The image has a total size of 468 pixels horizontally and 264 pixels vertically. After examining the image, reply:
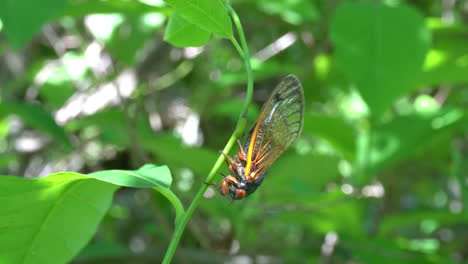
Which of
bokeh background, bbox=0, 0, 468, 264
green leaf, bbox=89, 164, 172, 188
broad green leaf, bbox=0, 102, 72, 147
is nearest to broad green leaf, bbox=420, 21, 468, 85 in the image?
bokeh background, bbox=0, 0, 468, 264

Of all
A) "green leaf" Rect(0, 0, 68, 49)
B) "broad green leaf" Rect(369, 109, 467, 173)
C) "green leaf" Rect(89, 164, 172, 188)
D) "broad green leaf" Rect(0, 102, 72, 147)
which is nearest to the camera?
"green leaf" Rect(89, 164, 172, 188)

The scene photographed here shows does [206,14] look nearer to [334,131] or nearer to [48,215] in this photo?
[48,215]

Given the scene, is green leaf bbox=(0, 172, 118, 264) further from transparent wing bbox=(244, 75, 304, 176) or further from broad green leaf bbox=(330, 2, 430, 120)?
broad green leaf bbox=(330, 2, 430, 120)

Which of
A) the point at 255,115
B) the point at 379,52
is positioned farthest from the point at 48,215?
the point at 255,115

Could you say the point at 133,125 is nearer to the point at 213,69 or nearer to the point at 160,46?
the point at 160,46

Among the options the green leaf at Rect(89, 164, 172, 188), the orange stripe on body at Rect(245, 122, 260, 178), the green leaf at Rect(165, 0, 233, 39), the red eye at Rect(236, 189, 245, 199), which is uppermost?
the green leaf at Rect(165, 0, 233, 39)

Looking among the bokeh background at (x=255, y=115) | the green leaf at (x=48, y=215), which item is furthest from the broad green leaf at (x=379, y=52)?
the green leaf at (x=48, y=215)

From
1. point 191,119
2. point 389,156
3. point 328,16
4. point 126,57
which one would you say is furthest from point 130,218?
point 389,156
